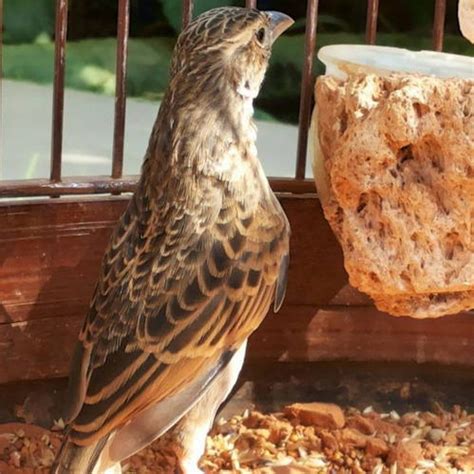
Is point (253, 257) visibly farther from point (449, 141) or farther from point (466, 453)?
point (466, 453)

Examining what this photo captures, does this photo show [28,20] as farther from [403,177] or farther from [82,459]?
[82,459]

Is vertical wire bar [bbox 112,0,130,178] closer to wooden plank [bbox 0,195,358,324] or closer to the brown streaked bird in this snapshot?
wooden plank [bbox 0,195,358,324]

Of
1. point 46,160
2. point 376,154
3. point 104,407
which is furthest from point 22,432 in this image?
point 46,160

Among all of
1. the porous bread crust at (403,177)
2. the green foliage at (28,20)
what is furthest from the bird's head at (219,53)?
the green foliage at (28,20)

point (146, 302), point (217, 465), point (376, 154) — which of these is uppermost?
point (376, 154)

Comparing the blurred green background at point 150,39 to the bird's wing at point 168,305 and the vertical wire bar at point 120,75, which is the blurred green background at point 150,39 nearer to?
the vertical wire bar at point 120,75

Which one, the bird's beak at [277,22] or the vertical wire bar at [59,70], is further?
the vertical wire bar at [59,70]

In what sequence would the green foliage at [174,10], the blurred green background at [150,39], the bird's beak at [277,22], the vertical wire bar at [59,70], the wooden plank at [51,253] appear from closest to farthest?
the bird's beak at [277,22], the vertical wire bar at [59,70], the wooden plank at [51,253], the green foliage at [174,10], the blurred green background at [150,39]
